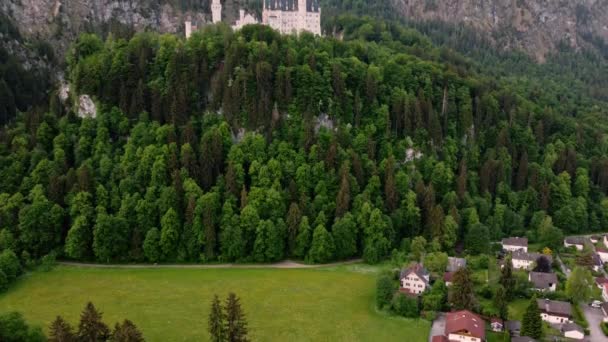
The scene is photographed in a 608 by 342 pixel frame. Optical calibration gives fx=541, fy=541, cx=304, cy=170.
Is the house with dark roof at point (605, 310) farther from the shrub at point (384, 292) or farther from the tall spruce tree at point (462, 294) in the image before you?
the shrub at point (384, 292)

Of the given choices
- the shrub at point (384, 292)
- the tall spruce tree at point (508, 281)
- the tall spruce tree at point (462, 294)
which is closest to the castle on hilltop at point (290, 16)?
the shrub at point (384, 292)

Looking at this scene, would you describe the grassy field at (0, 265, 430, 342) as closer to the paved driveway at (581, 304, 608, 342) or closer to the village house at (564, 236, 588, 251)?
the paved driveway at (581, 304, 608, 342)

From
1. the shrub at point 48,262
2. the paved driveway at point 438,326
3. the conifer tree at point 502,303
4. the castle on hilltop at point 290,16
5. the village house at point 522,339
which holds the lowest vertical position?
the village house at point 522,339

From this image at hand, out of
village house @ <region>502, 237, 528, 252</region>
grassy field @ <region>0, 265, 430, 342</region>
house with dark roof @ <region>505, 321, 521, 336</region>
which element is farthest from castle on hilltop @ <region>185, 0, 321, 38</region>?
house with dark roof @ <region>505, 321, 521, 336</region>

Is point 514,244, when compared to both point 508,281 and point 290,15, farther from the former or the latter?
point 290,15

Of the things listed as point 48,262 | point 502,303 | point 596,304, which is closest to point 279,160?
point 48,262

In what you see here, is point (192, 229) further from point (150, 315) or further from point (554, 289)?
point (554, 289)
